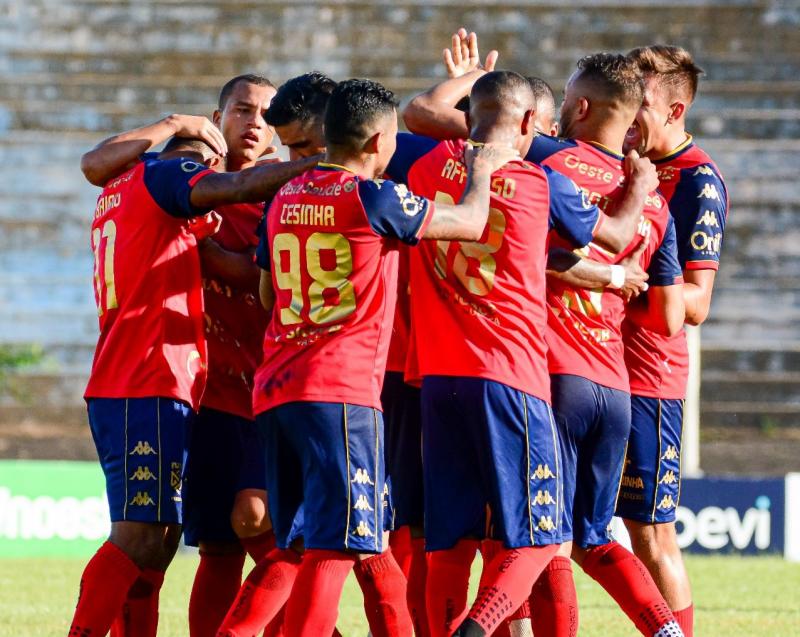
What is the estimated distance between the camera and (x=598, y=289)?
554 centimetres

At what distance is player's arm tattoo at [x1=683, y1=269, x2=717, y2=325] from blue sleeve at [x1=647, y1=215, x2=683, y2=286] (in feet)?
0.83

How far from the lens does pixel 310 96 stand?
5742 mm

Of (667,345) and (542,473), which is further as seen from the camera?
(667,345)

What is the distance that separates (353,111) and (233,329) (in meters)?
1.36

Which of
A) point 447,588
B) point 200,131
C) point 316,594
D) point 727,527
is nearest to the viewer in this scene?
point 316,594

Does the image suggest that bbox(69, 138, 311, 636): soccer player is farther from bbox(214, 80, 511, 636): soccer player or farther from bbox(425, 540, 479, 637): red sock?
bbox(425, 540, 479, 637): red sock

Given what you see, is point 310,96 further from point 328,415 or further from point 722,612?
point 722,612

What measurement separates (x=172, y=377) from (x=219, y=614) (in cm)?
109

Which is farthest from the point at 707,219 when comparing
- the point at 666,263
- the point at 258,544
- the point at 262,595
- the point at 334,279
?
the point at 262,595

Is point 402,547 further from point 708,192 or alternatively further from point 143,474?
point 708,192

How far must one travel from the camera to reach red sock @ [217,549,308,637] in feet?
16.9

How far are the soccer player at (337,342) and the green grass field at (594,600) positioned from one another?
298 centimetres

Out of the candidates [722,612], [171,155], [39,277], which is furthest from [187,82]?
[171,155]

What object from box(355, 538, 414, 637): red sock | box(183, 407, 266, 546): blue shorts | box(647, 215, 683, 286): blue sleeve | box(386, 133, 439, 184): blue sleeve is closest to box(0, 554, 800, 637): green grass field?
box(183, 407, 266, 546): blue shorts
